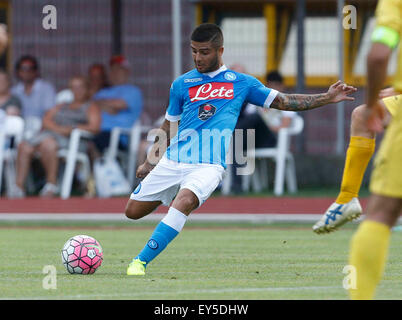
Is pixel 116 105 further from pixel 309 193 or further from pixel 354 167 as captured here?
pixel 354 167

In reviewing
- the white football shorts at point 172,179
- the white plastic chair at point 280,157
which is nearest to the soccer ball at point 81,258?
the white football shorts at point 172,179

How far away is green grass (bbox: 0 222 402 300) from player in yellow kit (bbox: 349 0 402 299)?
140cm

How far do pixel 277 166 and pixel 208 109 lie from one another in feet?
31.3

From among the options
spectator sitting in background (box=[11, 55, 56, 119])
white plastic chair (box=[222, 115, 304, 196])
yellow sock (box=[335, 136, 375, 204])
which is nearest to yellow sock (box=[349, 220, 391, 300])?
yellow sock (box=[335, 136, 375, 204])

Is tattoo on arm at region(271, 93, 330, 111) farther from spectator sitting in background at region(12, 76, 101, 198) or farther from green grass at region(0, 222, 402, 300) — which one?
spectator sitting in background at region(12, 76, 101, 198)

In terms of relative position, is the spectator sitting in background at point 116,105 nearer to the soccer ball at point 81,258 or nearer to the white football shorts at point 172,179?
the white football shorts at point 172,179

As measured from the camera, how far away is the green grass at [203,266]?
682cm

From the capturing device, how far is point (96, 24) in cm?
2216

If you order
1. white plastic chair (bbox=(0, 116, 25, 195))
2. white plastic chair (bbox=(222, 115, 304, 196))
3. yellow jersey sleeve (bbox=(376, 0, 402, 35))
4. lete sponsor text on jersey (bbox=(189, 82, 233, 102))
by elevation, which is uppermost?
yellow jersey sleeve (bbox=(376, 0, 402, 35))

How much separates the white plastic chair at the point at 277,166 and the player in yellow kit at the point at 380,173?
12.1m

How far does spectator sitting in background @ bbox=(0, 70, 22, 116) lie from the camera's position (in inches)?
698

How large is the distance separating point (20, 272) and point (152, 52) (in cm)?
1401
